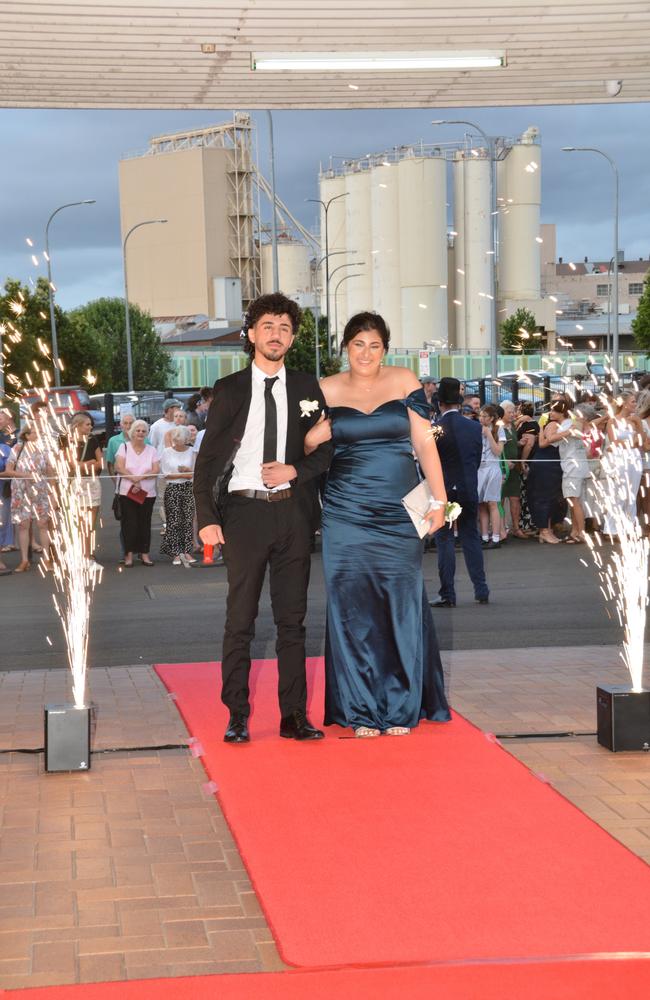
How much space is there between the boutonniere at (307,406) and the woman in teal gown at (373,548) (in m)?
0.13

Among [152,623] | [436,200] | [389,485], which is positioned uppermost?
[436,200]

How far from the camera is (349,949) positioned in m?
3.93

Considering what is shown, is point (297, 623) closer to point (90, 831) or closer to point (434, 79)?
point (90, 831)

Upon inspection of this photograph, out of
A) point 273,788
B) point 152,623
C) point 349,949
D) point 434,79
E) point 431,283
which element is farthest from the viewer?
point 431,283

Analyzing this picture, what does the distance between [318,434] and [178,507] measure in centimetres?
892

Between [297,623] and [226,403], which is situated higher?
[226,403]

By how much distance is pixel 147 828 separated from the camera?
17.5 feet

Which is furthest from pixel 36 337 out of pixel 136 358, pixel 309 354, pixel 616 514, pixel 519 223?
pixel 616 514

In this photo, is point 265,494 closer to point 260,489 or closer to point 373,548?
point 260,489

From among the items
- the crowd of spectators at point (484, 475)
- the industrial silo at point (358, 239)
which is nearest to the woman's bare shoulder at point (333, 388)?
the crowd of spectators at point (484, 475)

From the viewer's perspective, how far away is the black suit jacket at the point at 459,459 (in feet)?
38.7

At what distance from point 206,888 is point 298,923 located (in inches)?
21.7

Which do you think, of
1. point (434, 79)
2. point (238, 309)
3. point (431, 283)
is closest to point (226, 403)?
point (434, 79)

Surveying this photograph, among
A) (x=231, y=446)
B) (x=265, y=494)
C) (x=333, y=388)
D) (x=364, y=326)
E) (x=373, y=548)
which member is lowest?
(x=373, y=548)
